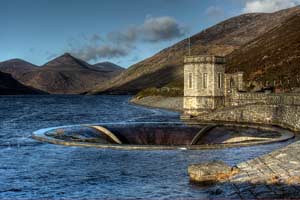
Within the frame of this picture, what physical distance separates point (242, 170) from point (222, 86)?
36.4 metres

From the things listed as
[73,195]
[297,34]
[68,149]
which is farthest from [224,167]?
[297,34]

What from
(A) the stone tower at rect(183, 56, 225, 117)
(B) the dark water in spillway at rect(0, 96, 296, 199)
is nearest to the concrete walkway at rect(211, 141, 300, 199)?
(B) the dark water in spillway at rect(0, 96, 296, 199)

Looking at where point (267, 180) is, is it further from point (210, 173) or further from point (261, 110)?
point (261, 110)

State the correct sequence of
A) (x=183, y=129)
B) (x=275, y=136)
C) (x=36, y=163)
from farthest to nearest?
(x=183, y=129)
(x=275, y=136)
(x=36, y=163)

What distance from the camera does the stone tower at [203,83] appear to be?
60062mm

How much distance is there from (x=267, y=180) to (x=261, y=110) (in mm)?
32429

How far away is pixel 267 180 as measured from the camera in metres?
23.1

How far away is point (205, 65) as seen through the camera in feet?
197

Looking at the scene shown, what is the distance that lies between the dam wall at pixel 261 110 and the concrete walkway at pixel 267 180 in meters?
20.3

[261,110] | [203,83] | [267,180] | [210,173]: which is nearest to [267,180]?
[267,180]

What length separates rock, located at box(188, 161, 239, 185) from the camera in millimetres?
25062

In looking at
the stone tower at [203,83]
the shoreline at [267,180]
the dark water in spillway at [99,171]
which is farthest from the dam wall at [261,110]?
the shoreline at [267,180]

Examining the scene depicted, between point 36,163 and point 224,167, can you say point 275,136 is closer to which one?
point 224,167

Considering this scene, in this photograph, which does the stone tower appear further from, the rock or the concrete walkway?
the rock
